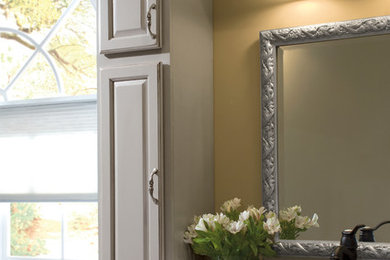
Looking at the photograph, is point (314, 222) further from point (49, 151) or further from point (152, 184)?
point (49, 151)

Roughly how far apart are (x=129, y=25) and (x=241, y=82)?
57cm

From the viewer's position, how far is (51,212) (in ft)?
11.3

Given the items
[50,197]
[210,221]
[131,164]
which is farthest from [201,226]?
[50,197]

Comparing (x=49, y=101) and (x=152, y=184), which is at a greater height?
(x=49, y=101)

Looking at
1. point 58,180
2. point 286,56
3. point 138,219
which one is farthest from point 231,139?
point 58,180

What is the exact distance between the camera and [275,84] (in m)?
2.22

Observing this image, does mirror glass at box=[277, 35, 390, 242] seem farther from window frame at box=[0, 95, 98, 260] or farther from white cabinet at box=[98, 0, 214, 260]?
window frame at box=[0, 95, 98, 260]

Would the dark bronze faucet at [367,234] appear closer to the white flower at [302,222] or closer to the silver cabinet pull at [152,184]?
the white flower at [302,222]

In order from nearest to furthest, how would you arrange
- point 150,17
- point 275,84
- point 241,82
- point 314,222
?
point 150,17
point 314,222
point 275,84
point 241,82

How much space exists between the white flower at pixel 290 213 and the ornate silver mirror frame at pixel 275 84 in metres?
0.04

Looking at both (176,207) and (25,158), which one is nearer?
(176,207)

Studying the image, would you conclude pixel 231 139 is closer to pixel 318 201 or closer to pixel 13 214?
pixel 318 201

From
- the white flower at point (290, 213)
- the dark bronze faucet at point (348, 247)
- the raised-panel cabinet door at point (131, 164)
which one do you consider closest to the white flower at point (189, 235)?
the raised-panel cabinet door at point (131, 164)

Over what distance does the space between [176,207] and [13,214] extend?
1.70m
